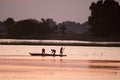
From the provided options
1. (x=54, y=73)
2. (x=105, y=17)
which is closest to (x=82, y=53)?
(x=54, y=73)

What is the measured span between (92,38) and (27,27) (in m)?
15.4

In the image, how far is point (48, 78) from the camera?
87.5ft

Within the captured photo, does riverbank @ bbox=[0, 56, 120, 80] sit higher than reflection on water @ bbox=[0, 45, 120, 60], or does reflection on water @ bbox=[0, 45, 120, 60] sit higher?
reflection on water @ bbox=[0, 45, 120, 60]

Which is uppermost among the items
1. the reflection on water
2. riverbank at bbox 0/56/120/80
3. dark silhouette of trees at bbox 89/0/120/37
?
dark silhouette of trees at bbox 89/0/120/37

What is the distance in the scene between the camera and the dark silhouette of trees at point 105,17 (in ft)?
388

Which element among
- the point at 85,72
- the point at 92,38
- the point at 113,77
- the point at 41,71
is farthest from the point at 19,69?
the point at 92,38

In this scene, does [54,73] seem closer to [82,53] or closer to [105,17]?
[82,53]

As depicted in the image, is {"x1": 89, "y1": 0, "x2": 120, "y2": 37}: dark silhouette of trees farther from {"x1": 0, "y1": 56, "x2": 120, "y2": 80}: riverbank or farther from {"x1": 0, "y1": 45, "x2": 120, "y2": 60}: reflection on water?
{"x1": 0, "y1": 56, "x2": 120, "y2": 80}: riverbank

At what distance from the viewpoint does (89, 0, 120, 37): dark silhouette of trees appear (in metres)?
118

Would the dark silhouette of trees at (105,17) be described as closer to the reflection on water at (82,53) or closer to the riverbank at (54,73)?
the reflection on water at (82,53)

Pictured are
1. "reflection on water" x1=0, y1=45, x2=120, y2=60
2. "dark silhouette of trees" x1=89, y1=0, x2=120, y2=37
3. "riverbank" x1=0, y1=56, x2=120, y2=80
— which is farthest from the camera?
"dark silhouette of trees" x1=89, y1=0, x2=120, y2=37

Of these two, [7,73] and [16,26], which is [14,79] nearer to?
[7,73]

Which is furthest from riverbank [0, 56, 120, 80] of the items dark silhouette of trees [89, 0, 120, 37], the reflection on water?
dark silhouette of trees [89, 0, 120, 37]

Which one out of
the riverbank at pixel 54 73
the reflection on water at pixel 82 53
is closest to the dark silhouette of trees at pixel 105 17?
the reflection on water at pixel 82 53
